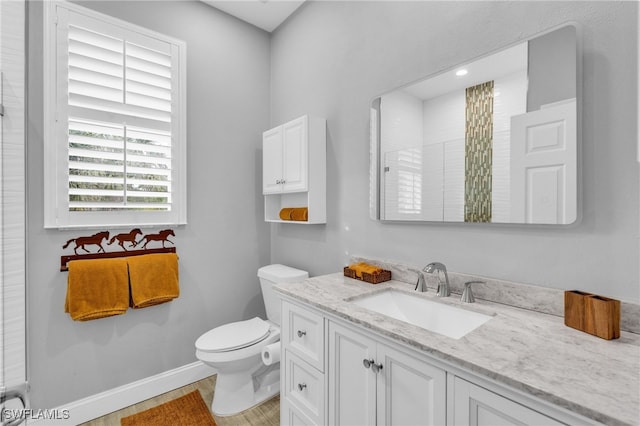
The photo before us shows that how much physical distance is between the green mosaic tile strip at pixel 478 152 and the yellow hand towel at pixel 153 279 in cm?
188

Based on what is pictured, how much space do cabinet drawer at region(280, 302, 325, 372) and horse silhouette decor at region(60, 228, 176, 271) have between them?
1.14 meters

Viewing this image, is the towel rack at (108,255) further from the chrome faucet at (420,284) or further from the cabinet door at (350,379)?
the chrome faucet at (420,284)

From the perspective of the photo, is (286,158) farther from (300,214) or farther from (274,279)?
(274,279)

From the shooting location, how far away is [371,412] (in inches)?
42.1

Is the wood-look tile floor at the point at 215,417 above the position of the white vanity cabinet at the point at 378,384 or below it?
below

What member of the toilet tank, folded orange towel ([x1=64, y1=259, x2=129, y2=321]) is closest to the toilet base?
the toilet tank

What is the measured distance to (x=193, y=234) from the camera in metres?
2.25

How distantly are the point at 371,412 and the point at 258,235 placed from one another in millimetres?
1778

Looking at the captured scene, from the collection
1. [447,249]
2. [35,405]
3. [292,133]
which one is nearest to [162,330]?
[35,405]

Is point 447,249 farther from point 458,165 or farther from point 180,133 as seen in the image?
point 180,133

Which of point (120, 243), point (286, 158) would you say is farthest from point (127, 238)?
point (286, 158)

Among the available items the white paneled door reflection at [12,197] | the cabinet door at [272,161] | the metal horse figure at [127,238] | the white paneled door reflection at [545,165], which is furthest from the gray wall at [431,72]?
the white paneled door reflection at [12,197]

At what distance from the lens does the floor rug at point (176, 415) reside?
5.91ft

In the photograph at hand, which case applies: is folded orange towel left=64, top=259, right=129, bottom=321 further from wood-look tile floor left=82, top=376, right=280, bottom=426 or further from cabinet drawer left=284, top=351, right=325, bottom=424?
cabinet drawer left=284, top=351, right=325, bottom=424
